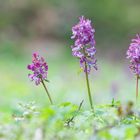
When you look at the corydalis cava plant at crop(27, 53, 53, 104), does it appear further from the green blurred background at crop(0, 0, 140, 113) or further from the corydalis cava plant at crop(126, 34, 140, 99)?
the green blurred background at crop(0, 0, 140, 113)

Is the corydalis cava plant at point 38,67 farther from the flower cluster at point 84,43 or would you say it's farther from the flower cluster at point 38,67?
the flower cluster at point 84,43

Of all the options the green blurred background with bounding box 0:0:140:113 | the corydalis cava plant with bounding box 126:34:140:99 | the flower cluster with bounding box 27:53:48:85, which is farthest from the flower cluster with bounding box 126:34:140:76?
the green blurred background with bounding box 0:0:140:113

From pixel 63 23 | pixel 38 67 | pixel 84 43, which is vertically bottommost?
pixel 38 67

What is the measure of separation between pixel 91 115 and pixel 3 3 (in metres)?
24.2

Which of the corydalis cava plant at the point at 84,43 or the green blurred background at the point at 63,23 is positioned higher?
the green blurred background at the point at 63,23

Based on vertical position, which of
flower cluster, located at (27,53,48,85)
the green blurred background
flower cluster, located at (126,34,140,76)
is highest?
the green blurred background

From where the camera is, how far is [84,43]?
3.84 m

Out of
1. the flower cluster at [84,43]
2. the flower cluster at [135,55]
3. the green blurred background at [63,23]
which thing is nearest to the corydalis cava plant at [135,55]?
the flower cluster at [135,55]

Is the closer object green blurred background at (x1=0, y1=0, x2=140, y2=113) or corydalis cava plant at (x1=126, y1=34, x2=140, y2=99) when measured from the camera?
corydalis cava plant at (x1=126, y1=34, x2=140, y2=99)

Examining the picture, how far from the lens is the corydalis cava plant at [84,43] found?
3807mm

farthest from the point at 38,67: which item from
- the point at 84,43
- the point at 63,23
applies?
the point at 63,23

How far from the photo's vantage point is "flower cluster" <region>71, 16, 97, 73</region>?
381 centimetres

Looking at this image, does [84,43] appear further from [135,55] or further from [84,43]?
[135,55]

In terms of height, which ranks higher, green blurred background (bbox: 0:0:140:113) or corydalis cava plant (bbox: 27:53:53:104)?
green blurred background (bbox: 0:0:140:113)
